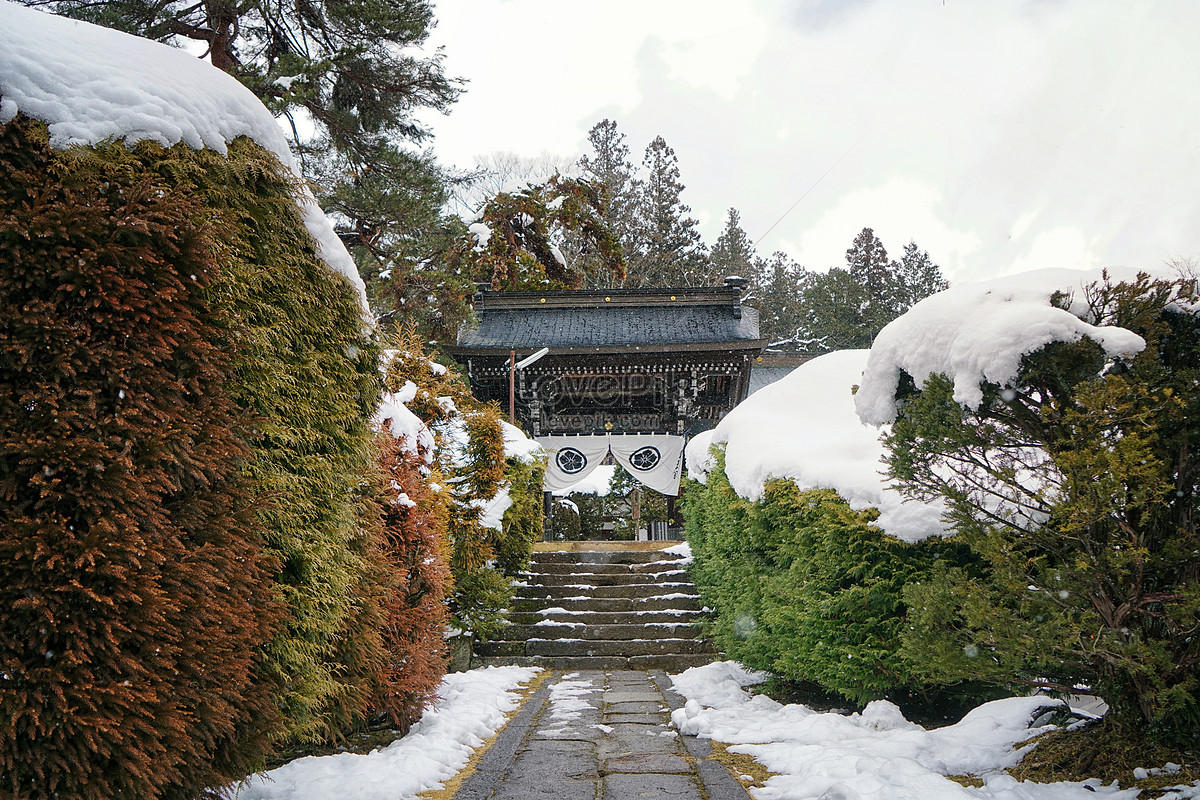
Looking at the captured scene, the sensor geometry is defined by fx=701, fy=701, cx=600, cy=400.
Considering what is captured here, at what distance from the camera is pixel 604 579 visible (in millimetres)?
10789

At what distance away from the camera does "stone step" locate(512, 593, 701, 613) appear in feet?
32.6

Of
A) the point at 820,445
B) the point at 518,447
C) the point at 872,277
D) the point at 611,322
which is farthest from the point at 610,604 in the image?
the point at 872,277

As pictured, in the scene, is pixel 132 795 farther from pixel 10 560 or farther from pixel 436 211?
pixel 436 211

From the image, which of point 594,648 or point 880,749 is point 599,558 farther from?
point 880,749

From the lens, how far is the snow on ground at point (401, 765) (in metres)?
3.17

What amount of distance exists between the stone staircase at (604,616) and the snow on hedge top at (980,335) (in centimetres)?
588

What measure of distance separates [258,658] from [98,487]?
1056mm

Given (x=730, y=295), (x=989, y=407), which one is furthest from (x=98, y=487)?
(x=730, y=295)

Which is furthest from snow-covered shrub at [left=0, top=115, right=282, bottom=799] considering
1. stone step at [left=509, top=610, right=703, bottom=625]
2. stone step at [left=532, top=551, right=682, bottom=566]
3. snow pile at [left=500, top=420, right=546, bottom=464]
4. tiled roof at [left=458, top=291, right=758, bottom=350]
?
tiled roof at [left=458, top=291, right=758, bottom=350]

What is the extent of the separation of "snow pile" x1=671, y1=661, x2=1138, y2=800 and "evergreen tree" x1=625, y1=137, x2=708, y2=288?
2862 centimetres

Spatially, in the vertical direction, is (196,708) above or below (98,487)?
below

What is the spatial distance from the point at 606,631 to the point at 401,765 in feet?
19.0

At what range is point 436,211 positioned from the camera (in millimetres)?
11141

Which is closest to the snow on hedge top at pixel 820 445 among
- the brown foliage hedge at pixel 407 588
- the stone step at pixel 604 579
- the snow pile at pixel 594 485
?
the brown foliage hedge at pixel 407 588
